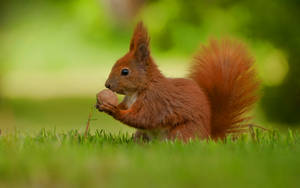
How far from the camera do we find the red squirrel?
3863 millimetres

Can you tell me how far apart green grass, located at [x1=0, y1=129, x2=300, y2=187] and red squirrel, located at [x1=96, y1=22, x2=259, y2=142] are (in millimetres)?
205

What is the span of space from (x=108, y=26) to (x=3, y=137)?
996 cm

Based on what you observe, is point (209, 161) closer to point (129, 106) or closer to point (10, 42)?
point (129, 106)

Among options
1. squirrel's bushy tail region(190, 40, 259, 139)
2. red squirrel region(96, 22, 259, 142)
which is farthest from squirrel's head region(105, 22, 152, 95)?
squirrel's bushy tail region(190, 40, 259, 139)

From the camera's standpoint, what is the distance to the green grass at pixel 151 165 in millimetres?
2740

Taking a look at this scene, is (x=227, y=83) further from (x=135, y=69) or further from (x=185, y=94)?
(x=135, y=69)

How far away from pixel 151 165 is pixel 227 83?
153 centimetres

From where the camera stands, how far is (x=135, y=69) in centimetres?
394

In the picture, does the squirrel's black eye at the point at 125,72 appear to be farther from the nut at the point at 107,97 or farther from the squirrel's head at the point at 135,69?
the nut at the point at 107,97

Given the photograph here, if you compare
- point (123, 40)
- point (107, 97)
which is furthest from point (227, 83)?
point (123, 40)

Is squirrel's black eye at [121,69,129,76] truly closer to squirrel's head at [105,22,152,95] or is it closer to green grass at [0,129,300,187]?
squirrel's head at [105,22,152,95]

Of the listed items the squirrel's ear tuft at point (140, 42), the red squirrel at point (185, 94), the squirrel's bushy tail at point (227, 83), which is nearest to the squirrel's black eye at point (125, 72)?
the red squirrel at point (185, 94)

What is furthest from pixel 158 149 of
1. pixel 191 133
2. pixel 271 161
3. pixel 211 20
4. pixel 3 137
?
pixel 211 20

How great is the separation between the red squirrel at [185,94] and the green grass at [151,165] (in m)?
0.21
